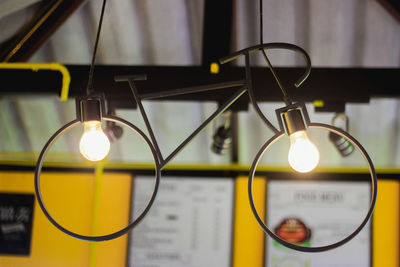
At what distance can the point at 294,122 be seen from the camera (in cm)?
166

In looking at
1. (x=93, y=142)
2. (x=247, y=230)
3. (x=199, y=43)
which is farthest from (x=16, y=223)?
(x=93, y=142)

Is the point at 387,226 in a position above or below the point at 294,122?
below

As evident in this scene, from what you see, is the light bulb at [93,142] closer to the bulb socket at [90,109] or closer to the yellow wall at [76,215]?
the bulb socket at [90,109]

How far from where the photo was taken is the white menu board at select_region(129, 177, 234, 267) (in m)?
4.10

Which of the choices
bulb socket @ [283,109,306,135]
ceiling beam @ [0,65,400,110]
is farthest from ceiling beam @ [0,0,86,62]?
bulb socket @ [283,109,306,135]

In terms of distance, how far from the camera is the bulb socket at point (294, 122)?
1657mm

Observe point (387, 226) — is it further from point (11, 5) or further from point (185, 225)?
point (11, 5)

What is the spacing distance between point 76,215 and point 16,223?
1.81 ft

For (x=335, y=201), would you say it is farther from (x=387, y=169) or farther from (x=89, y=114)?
(x=89, y=114)

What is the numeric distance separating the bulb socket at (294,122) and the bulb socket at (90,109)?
697 mm

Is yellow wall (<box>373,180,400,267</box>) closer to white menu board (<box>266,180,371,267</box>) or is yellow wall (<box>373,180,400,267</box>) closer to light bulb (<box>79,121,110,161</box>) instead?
white menu board (<box>266,180,371,267</box>)

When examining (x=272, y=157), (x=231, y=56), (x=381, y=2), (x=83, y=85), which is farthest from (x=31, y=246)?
(x=381, y=2)

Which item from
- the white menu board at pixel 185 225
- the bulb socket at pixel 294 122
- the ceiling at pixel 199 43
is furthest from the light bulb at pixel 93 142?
the white menu board at pixel 185 225

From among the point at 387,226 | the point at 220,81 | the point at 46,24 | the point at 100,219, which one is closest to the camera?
the point at 220,81
